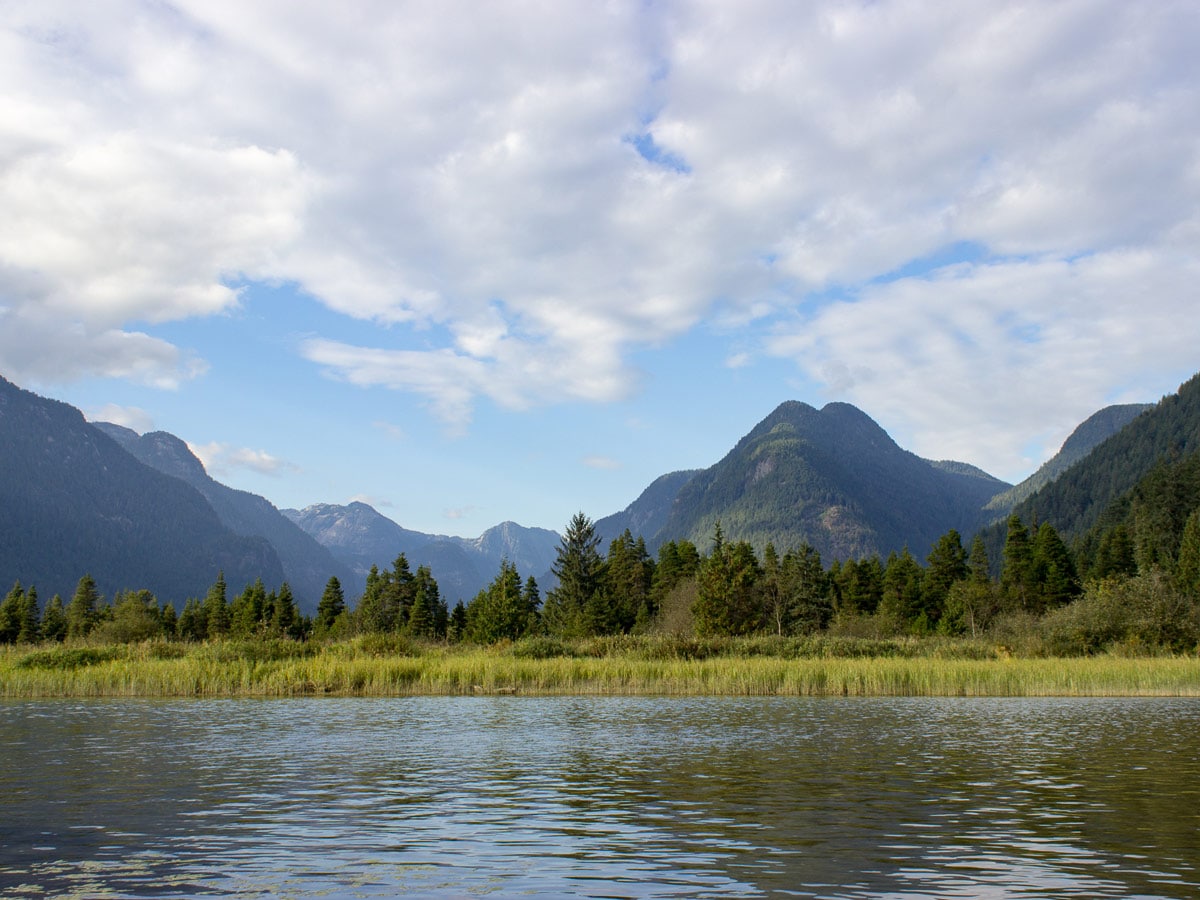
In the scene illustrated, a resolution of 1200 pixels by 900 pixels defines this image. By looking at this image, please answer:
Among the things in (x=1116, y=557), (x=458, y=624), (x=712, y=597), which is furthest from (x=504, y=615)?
(x=1116, y=557)

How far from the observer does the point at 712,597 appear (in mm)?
84875

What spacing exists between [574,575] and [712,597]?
21.3m

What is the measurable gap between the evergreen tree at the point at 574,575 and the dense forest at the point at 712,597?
156mm

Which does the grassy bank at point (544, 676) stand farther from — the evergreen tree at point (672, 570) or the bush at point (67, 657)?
the evergreen tree at point (672, 570)

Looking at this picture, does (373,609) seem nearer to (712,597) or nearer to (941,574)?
(712,597)

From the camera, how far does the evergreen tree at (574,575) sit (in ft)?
331

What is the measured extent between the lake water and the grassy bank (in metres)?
13.7

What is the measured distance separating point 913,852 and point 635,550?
360ft

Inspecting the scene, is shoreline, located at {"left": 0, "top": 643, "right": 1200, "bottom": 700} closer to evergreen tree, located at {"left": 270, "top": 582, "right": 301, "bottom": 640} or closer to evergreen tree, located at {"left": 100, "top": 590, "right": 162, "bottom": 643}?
evergreen tree, located at {"left": 100, "top": 590, "right": 162, "bottom": 643}

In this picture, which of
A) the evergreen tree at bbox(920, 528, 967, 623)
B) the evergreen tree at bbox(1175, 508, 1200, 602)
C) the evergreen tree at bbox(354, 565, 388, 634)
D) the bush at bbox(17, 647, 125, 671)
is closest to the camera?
the bush at bbox(17, 647, 125, 671)

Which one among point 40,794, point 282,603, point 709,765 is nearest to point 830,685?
point 709,765

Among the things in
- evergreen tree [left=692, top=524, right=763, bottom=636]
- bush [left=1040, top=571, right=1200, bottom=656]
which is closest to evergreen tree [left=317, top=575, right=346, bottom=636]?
evergreen tree [left=692, top=524, right=763, bottom=636]

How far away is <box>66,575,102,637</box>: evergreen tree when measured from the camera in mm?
116375

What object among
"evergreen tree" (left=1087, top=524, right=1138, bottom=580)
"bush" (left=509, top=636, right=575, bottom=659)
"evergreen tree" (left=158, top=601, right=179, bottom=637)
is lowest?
"bush" (left=509, top=636, right=575, bottom=659)
